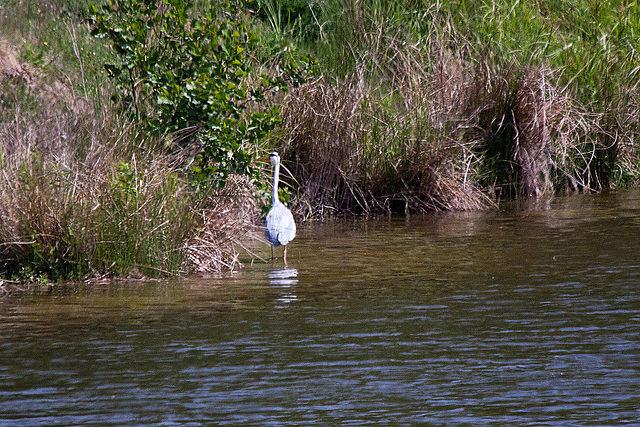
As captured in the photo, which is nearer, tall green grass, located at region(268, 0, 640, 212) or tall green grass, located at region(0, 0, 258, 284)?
tall green grass, located at region(0, 0, 258, 284)

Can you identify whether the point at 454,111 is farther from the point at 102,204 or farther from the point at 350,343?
the point at 350,343

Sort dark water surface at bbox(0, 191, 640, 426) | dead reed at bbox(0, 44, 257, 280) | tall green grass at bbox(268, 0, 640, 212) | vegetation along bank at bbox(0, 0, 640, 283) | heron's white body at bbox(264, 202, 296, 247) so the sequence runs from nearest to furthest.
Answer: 1. dark water surface at bbox(0, 191, 640, 426)
2. dead reed at bbox(0, 44, 257, 280)
3. vegetation along bank at bbox(0, 0, 640, 283)
4. heron's white body at bbox(264, 202, 296, 247)
5. tall green grass at bbox(268, 0, 640, 212)

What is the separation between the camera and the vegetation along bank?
29.2ft

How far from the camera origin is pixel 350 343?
21.5 ft

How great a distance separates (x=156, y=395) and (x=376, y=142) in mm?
8330

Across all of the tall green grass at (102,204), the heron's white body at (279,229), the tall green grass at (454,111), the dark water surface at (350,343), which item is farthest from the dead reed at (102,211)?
the tall green grass at (454,111)

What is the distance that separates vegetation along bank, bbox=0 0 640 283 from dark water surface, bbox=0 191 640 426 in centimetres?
67

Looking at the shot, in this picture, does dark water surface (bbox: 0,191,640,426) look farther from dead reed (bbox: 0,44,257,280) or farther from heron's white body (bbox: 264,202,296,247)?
dead reed (bbox: 0,44,257,280)

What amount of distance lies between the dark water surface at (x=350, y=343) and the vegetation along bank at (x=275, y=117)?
2.20 feet

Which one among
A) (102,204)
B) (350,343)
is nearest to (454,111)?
(102,204)

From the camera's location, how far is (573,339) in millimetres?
6539

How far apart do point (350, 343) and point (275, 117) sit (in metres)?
4.76

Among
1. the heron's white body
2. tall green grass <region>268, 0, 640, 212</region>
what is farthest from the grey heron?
tall green grass <region>268, 0, 640, 212</region>

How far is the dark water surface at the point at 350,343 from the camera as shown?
5234mm
